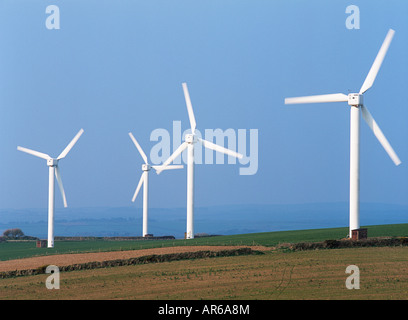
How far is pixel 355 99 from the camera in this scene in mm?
51469

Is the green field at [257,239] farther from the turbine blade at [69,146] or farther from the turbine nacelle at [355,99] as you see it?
the turbine blade at [69,146]

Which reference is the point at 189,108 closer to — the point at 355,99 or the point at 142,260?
the point at 355,99

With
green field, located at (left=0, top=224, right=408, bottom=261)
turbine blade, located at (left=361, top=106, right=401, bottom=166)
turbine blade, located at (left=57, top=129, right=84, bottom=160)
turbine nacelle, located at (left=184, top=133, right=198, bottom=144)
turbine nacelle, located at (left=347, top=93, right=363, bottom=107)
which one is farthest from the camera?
turbine blade, located at (left=57, top=129, right=84, bottom=160)

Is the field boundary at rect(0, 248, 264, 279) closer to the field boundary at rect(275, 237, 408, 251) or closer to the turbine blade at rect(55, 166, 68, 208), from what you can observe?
the field boundary at rect(275, 237, 408, 251)

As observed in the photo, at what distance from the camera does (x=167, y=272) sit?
4034 centimetres

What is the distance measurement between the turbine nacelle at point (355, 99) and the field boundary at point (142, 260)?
15.8 meters

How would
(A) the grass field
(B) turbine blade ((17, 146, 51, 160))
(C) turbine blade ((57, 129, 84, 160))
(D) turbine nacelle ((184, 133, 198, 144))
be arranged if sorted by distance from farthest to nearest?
(B) turbine blade ((17, 146, 51, 160)) → (C) turbine blade ((57, 129, 84, 160)) → (D) turbine nacelle ((184, 133, 198, 144)) → (A) the grass field

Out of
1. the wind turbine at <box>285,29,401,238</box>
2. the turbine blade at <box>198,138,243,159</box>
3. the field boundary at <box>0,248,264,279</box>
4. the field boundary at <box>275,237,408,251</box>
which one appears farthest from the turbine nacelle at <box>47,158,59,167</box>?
the wind turbine at <box>285,29,401,238</box>

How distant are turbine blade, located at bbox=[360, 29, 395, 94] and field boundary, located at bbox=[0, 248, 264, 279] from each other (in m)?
18.2

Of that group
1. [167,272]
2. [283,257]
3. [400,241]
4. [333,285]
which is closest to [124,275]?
[167,272]

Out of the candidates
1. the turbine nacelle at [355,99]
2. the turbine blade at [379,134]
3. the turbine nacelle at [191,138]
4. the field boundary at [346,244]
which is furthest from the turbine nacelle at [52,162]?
→ the turbine blade at [379,134]

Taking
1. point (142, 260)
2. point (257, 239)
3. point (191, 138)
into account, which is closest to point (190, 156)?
point (191, 138)

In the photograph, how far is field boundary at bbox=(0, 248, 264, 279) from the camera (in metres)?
44.4
